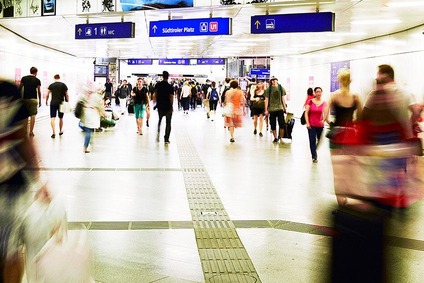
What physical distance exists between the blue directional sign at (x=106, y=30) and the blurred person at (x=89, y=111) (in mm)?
3699

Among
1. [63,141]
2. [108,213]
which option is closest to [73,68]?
[63,141]

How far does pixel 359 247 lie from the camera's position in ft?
8.81

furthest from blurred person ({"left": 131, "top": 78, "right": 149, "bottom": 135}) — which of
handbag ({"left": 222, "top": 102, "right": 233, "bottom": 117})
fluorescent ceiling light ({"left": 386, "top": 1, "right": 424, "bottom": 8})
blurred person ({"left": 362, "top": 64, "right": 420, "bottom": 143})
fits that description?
blurred person ({"left": 362, "top": 64, "right": 420, "bottom": 143})

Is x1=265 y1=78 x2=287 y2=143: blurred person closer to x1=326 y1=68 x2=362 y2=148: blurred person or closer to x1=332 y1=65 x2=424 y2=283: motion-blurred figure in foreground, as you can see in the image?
x1=326 y1=68 x2=362 y2=148: blurred person

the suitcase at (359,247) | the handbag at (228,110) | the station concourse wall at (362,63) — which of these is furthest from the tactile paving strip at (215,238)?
the handbag at (228,110)

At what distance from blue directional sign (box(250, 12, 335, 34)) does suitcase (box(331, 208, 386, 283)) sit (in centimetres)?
971

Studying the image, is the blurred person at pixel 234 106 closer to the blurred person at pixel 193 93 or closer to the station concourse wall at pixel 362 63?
the station concourse wall at pixel 362 63

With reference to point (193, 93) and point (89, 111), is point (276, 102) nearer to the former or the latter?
point (89, 111)

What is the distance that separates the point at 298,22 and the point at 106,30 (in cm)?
555

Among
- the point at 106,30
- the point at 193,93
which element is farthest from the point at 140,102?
the point at 193,93

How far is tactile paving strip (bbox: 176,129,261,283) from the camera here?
3.88 metres

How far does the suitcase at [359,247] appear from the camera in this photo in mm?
2674

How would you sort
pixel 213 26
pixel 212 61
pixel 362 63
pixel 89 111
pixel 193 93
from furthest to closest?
pixel 212 61 < pixel 193 93 < pixel 362 63 < pixel 213 26 < pixel 89 111

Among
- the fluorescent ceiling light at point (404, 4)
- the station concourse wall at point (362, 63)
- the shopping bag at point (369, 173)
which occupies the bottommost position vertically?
the shopping bag at point (369, 173)
